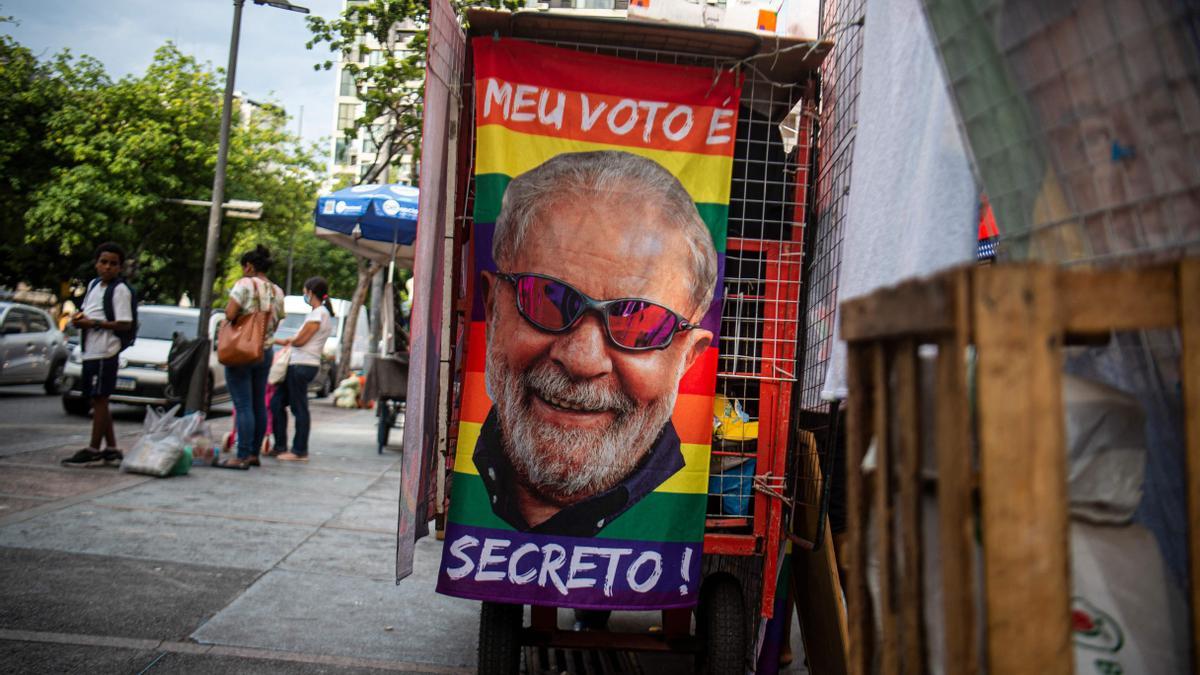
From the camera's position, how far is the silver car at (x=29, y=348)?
47.0ft

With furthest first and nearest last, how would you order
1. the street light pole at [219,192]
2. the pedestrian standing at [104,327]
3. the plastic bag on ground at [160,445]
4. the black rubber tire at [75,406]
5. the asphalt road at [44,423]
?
the street light pole at [219,192]
the black rubber tire at [75,406]
the asphalt road at [44,423]
the plastic bag on ground at [160,445]
the pedestrian standing at [104,327]

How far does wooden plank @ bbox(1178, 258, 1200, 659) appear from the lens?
1.23m

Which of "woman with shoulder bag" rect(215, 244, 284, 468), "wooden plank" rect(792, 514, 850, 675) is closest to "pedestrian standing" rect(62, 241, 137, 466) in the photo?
"woman with shoulder bag" rect(215, 244, 284, 468)

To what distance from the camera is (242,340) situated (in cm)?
761

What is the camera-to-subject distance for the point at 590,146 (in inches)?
132

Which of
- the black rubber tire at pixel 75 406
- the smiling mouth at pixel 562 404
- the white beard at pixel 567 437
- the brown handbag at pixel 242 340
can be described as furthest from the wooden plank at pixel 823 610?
the black rubber tire at pixel 75 406

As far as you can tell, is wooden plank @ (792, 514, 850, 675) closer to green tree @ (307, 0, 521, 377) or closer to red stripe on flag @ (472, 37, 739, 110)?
red stripe on flag @ (472, 37, 739, 110)

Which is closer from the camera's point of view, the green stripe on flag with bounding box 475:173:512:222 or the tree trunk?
the green stripe on flag with bounding box 475:173:512:222

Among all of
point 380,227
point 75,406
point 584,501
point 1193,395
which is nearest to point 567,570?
point 584,501

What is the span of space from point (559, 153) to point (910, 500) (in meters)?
2.29

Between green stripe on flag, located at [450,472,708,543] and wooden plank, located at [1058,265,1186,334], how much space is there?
7.27 ft

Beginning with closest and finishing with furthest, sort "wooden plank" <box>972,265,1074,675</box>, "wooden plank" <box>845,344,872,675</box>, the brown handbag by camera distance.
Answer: "wooden plank" <box>972,265,1074,675</box>
"wooden plank" <box>845,344,872,675</box>
the brown handbag

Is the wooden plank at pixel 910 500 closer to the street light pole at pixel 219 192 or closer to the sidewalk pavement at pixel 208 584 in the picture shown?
the sidewalk pavement at pixel 208 584

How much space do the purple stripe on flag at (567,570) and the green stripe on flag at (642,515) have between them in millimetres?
26
